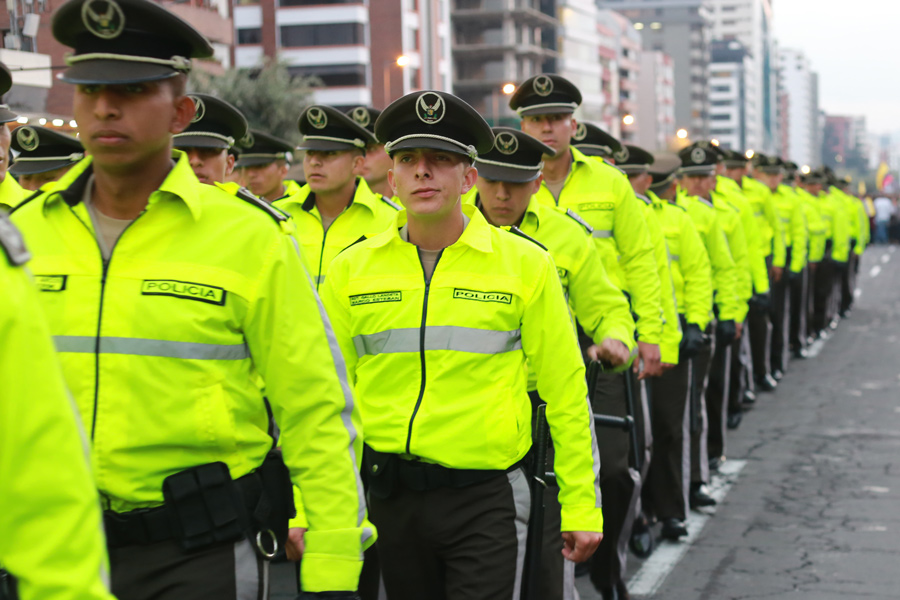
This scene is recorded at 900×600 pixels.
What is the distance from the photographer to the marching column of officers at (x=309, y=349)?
2.88 meters

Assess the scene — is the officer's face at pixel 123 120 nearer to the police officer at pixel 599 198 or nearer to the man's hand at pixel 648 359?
the police officer at pixel 599 198

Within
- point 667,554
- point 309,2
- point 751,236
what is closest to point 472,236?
point 667,554

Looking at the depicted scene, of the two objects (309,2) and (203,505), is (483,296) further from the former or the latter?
(309,2)

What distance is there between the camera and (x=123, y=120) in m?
2.88

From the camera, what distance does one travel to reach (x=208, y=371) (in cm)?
296

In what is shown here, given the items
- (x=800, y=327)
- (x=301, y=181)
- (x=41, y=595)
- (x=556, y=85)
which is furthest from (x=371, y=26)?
(x=41, y=595)

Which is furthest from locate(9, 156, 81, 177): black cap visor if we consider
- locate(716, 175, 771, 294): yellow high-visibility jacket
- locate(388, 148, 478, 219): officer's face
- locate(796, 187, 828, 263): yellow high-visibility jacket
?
locate(796, 187, 828, 263): yellow high-visibility jacket

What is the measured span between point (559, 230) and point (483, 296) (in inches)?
73.1

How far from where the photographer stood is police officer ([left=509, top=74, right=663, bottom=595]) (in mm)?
7141

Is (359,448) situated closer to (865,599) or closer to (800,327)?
(865,599)

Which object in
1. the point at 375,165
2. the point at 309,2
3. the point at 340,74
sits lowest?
the point at 375,165

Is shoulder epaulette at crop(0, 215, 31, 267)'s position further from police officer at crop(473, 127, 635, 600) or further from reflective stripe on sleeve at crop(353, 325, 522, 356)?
A: police officer at crop(473, 127, 635, 600)

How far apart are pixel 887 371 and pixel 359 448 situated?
15.0 m

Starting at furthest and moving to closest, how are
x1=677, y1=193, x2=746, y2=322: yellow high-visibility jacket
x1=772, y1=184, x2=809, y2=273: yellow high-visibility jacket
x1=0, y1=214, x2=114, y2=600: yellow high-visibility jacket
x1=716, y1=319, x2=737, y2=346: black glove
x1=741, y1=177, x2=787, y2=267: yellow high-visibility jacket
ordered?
1. x1=772, y1=184, x2=809, y2=273: yellow high-visibility jacket
2. x1=741, y1=177, x2=787, y2=267: yellow high-visibility jacket
3. x1=716, y1=319, x2=737, y2=346: black glove
4. x1=677, y1=193, x2=746, y2=322: yellow high-visibility jacket
5. x1=0, y1=214, x2=114, y2=600: yellow high-visibility jacket
